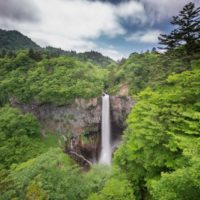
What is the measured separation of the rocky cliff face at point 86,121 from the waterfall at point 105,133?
34.2 inches

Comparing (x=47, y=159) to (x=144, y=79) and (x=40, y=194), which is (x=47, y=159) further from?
(x=144, y=79)

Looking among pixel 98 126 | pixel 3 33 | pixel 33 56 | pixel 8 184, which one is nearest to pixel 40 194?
pixel 8 184

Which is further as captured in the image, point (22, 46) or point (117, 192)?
point (22, 46)

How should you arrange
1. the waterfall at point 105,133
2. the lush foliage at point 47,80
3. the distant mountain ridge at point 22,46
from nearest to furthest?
the waterfall at point 105,133, the lush foliage at point 47,80, the distant mountain ridge at point 22,46

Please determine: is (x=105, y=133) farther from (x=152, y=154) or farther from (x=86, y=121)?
(x=152, y=154)

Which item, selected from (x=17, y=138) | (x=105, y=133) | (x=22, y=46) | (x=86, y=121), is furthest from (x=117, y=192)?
(x=22, y=46)

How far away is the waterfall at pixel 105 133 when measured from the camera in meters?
42.5

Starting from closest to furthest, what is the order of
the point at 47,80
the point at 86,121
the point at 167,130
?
1. the point at 167,130
2. the point at 86,121
3. the point at 47,80

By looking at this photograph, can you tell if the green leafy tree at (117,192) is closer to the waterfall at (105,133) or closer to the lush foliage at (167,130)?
the lush foliage at (167,130)

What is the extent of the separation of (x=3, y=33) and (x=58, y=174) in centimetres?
16490

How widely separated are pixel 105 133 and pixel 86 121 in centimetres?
481

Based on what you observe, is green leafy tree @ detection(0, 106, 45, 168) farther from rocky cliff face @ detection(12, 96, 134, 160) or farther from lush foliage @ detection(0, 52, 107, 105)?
lush foliage @ detection(0, 52, 107, 105)

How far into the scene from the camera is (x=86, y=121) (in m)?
46.9

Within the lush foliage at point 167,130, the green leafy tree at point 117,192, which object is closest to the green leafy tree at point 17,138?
the green leafy tree at point 117,192
